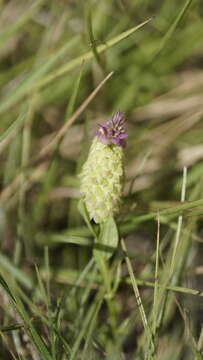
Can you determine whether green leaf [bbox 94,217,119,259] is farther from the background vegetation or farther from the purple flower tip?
the purple flower tip

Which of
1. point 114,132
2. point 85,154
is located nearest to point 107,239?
point 114,132

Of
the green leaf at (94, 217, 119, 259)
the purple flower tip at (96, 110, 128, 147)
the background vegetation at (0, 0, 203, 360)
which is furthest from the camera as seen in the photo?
the background vegetation at (0, 0, 203, 360)

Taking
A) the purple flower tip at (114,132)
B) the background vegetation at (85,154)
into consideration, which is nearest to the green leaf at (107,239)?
the background vegetation at (85,154)

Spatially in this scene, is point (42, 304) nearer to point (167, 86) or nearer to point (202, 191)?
point (202, 191)

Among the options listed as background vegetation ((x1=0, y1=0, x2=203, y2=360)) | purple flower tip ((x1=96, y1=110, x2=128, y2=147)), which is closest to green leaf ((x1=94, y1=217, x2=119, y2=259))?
background vegetation ((x1=0, y1=0, x2=203, y2=360))

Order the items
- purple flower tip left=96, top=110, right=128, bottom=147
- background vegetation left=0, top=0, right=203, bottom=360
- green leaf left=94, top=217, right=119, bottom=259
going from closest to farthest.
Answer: purple flower tip left=96, top=110, right=128, bottom=147
green leaf left=94, top=217, right=119, bottom=259
background vegetation left=0, top=0, right=203, bottom=360
